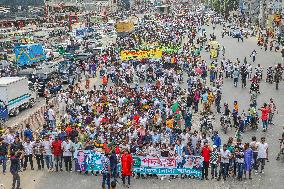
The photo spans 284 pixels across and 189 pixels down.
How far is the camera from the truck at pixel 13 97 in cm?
2809

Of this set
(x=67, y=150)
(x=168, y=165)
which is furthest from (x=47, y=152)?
(x=168, y=165)

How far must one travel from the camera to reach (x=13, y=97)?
2909cm

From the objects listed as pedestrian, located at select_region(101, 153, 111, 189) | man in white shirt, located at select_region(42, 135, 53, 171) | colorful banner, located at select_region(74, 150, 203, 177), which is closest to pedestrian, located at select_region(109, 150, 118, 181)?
pedestrian, located at select_region(101, 153, 111, 189)

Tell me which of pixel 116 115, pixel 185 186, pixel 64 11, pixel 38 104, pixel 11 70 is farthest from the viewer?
pixel 64 11

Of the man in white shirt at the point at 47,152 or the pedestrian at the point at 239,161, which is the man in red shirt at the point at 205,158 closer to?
the pedestrian at the point at 239,161

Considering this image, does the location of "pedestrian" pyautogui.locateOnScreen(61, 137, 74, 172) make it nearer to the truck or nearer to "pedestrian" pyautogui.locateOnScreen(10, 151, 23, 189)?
"pedestrian" pyautogui.locateOnScreen(10, 151, 23, 189)

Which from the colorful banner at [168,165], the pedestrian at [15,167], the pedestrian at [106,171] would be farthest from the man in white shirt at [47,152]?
the pedestrian at [106,171]

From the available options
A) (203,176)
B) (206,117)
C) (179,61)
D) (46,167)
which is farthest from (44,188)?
(179,61)

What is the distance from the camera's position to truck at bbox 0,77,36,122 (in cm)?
2809

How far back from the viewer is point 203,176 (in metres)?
18.2

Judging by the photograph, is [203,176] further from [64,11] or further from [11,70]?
[64,11]

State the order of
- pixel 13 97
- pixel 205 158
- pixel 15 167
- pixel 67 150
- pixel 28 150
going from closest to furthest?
1. pixel 15 167
2. pixel 205 158
3. pixel 67 150
4. pixel 28 150
5. pixel 13 97

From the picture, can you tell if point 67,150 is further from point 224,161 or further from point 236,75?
point 236,75

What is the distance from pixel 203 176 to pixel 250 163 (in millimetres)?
1892
